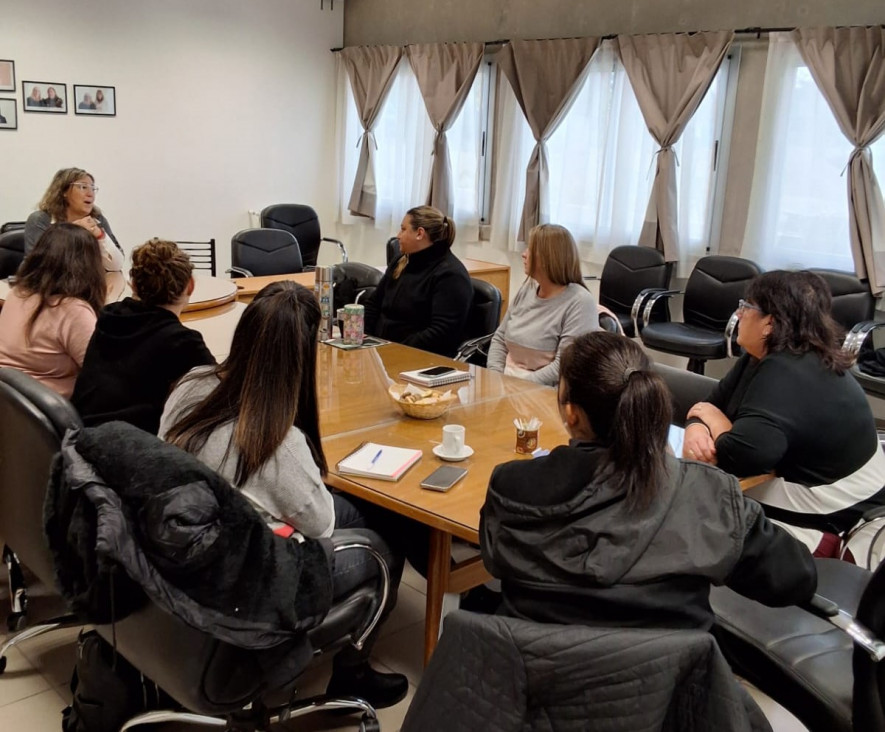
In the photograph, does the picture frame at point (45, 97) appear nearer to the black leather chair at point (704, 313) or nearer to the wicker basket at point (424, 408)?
the black leather chair at point (704, 313)

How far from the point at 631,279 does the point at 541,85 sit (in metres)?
1.55

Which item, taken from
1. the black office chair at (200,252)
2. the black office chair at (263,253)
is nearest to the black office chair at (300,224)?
the black office chair at (200,252)

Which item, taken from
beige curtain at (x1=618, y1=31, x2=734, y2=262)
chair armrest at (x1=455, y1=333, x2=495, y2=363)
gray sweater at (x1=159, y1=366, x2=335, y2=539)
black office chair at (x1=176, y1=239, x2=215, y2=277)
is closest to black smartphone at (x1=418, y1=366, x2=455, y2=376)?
chair armrest at (x1=455, y1=333, x2=495, y2=363)

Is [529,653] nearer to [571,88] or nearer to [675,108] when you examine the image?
[675,108]

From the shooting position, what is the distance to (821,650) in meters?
1.85

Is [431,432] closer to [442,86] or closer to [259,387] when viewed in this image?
[259,387]

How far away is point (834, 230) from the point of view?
4.92 m

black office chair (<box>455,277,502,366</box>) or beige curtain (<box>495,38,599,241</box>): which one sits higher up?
beige curtain (<box>495,38,599,241</box>)

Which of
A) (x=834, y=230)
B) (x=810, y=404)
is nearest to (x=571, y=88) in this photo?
(x=834, y=230)

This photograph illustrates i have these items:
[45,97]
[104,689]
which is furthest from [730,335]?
[45,97]

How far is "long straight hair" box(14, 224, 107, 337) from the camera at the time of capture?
2680 mm

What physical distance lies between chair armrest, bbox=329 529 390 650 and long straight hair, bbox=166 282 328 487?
278mm

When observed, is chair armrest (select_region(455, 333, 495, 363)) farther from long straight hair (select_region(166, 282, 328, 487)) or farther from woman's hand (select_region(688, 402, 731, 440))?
long straight hair (select_region(166, 282, 328, 487))

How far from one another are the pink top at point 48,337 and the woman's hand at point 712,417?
6.01ft
